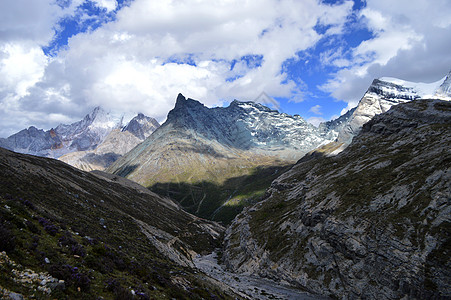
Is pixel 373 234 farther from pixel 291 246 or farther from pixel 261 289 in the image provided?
→ pixel 261 289

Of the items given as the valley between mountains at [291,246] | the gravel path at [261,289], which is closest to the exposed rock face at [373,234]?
the valley between mountains at [291,246]

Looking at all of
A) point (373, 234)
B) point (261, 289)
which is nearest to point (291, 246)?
point (261, 289)

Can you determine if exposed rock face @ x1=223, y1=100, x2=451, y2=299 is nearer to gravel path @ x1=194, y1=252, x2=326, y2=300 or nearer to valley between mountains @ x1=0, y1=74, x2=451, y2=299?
valley between mountains @ x1=0, y1=74, x2=451, y2=299

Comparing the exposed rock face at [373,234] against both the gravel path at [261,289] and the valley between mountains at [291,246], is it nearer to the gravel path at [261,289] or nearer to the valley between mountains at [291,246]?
the valley between mountains at [291,246]

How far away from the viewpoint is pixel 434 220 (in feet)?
119

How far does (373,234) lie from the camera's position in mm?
42031

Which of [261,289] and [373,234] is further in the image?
[261,289]

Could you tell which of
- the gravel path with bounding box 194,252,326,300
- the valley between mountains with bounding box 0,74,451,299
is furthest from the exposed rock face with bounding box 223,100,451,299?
the gravel path with bounding box 194,252,326,300

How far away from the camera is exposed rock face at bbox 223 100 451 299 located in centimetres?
3456

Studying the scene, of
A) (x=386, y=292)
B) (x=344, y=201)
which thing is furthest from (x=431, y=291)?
(x=344, y=201)

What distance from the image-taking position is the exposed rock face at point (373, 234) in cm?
3456

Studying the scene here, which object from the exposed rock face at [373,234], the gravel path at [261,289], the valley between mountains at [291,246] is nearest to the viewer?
the valley between mountains at [291,246]

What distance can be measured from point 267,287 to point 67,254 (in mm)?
43916

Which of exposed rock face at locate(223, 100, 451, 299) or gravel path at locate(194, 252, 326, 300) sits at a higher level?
exposed rock face at locate(223, 100, 451, 299)
